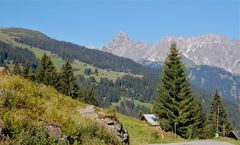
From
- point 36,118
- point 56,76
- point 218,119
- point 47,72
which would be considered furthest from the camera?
point 218,119

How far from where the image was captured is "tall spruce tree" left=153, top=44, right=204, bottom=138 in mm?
56128

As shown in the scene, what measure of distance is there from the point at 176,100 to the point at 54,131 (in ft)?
142

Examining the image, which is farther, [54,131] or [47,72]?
[47,72]

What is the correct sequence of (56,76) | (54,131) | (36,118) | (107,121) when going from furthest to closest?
1. (56,76)
2. (107,121)
3. (36,118)
4. (54,131)

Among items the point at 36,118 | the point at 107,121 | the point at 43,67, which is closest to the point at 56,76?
the point at 43,67

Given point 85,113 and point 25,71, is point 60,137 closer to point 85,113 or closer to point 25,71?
point 85,113

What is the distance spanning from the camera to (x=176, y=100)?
57.0 meters

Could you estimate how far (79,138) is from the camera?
16.2m

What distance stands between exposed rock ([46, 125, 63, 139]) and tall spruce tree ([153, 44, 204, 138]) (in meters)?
41.7

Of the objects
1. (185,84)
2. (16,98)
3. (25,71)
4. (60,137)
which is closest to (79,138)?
(60,137)

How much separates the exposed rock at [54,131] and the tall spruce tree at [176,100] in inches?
1643

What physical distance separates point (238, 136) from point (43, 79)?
165ft

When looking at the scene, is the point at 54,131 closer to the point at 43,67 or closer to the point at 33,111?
the point at 33,111

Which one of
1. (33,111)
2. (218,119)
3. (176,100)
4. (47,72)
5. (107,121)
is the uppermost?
(33,111)
